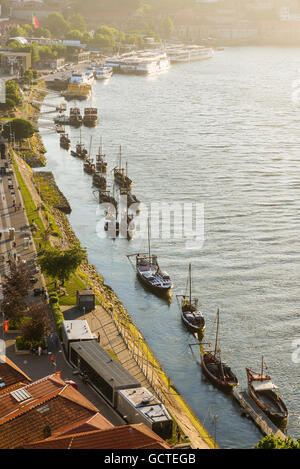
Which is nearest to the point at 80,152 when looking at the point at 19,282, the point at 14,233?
the point at 14,233

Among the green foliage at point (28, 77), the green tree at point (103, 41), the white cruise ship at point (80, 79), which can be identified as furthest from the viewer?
the green tree at point (103, 41)

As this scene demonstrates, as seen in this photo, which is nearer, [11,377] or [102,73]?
[11,377]

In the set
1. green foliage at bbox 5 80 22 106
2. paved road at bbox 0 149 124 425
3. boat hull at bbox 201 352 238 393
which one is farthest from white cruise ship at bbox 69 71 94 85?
boat hull at bbox 201 352 238 393

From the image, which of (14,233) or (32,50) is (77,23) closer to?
(32,50)

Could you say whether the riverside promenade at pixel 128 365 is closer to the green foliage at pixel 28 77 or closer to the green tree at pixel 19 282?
the green tree at pixel 19 282

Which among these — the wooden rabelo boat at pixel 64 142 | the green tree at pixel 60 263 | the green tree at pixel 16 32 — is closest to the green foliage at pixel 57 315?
the green tree at pixel 60 263
